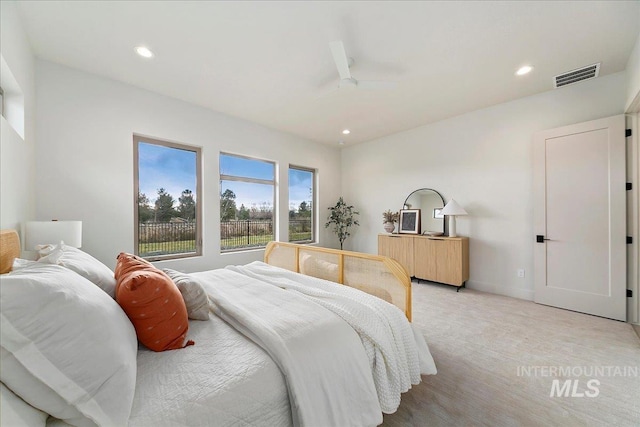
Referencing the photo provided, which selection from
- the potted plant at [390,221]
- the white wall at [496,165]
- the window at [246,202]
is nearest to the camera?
the white wall at [496,165]

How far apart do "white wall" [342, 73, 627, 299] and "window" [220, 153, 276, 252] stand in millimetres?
2539

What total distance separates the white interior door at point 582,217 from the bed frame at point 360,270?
2750mm

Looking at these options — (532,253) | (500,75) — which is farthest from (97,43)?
(532,253)

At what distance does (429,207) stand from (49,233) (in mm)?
4864

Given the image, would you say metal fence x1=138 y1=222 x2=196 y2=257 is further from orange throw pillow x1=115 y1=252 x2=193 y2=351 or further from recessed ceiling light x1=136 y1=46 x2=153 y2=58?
orange throw pillow x1=115 y1=252 x2=193 y2=351

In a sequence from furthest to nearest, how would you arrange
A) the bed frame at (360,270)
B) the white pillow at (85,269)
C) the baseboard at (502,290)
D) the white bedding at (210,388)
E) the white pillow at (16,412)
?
the baseboard at (502,290) < the bed frame at (360,270) < the white pillow at (85,269) < the white bedding at (210,388) < the white pillow at (16,412)

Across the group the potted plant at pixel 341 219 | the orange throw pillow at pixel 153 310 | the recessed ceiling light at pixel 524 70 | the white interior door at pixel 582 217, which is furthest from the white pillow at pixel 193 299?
the potted plant at pixel 341 219

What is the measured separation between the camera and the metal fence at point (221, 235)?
3432 millimetres

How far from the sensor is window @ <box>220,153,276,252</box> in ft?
13.7

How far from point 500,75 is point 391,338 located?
3.24 metres

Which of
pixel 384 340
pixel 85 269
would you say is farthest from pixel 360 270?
pixel 85 269

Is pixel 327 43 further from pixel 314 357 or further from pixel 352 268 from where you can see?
pixel 314 357

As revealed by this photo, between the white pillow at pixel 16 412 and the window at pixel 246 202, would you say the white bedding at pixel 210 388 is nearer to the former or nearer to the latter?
the white pillow at pixel 16 412

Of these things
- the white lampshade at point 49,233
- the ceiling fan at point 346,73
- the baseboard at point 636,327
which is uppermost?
the ceiling fan at point 346,73
